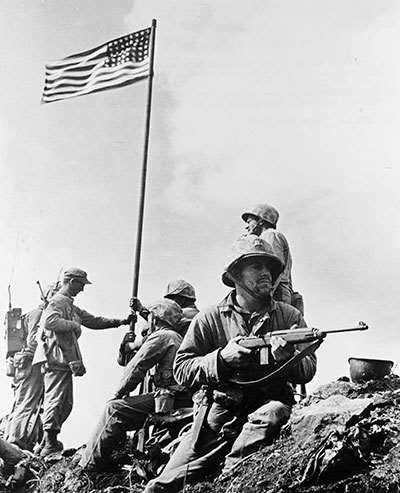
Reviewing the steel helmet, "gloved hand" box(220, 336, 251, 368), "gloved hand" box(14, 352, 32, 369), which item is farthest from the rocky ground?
"gloved hand" box(14, 352, 32, 369)

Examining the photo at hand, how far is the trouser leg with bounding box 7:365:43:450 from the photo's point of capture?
12.0 metres

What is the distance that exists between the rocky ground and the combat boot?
172 inches

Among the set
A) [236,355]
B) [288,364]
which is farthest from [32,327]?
[288,364]

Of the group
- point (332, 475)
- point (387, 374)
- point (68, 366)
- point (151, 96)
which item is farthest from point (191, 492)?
point (151, 96)

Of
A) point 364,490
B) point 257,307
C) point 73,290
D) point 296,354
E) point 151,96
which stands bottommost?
point 364,490

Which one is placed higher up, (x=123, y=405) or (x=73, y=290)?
(x=73, y=290)

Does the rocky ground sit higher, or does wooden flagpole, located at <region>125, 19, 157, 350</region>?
wooden flagpole, located at <region>125, 19, 157, 350</region>

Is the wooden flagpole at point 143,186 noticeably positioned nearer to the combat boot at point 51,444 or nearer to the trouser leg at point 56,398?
the trouser leg at point 56,398

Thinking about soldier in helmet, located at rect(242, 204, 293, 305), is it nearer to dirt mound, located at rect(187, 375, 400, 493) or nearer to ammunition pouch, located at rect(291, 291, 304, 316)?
ammunition pouch, located at rect(291, 291, 304, 316)

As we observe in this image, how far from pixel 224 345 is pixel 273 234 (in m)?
2.70

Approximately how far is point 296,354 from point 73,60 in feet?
27.5

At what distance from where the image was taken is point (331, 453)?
639 cm

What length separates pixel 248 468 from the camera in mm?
6824

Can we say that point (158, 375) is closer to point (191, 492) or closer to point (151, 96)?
point (191, 492)
